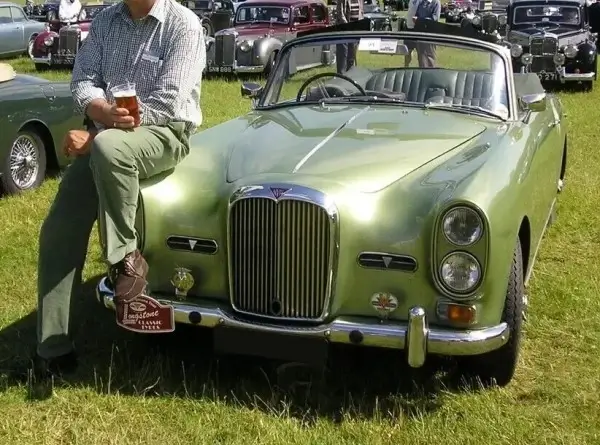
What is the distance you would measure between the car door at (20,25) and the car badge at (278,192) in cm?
1753

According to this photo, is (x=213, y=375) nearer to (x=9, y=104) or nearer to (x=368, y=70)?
(x=368, y=70)

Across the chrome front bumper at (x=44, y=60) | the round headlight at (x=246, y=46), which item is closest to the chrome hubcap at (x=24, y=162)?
the round headlight at (x=246, y=46)

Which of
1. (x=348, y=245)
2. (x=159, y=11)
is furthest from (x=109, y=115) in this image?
(x=348, y=245)

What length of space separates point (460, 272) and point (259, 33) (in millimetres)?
12539

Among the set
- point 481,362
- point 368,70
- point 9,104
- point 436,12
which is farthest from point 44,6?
point 481,362

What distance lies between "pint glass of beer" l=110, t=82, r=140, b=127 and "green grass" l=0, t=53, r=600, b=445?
3.32 ft

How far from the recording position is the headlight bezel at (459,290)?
316cm

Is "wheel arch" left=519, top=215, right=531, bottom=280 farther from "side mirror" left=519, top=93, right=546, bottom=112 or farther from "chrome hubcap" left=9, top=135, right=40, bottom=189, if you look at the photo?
"chrome hubcap" left=9, top=135, right=40, bottom=189

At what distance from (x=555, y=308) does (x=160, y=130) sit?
2407 mm

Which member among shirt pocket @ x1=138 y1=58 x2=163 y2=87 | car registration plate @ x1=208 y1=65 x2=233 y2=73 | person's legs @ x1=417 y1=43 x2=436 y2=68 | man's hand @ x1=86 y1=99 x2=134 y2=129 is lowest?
car registration plate @ x1=208 y1=65 x2=233 y2=73

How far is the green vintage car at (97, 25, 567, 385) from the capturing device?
319cm

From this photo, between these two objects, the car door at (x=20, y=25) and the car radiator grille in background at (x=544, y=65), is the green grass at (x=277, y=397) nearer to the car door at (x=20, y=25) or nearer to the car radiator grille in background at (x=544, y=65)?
the car radiator grille in background at (x=544, y=65)

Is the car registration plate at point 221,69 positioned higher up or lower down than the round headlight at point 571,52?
lower down

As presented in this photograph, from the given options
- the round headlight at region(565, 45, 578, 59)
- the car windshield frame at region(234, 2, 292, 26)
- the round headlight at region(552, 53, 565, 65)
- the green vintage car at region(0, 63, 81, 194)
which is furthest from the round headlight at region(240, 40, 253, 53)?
the green vintage car at region(0, 63, 81, 194)
